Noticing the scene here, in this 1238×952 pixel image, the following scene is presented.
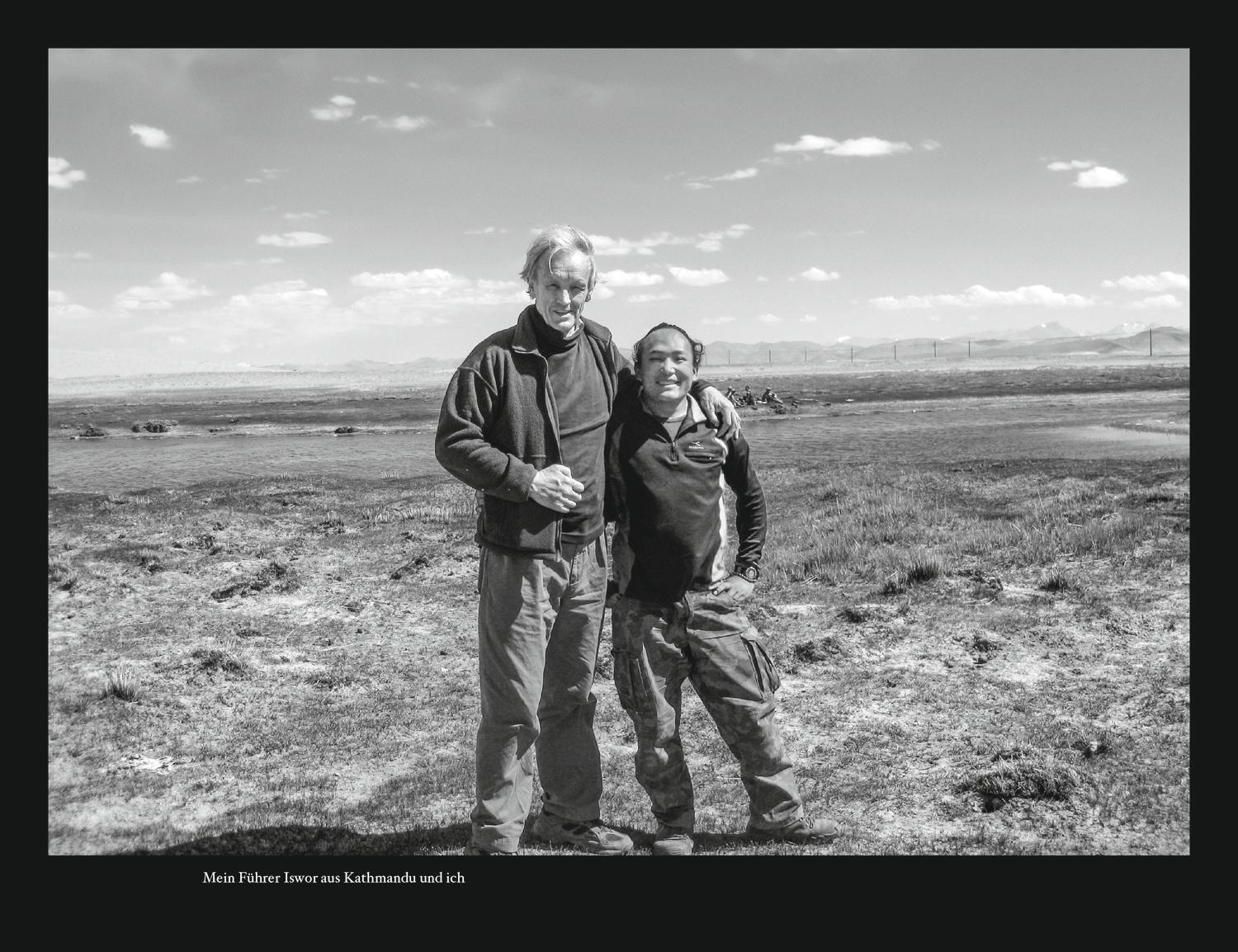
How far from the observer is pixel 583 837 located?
13.4 ft

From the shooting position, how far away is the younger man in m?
3.90

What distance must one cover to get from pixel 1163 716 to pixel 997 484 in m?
9.82

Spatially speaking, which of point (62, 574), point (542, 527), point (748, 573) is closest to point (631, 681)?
point (748, 573)

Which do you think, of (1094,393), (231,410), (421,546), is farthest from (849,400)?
(421,546)

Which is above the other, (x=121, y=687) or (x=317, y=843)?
(x=121, y=687)

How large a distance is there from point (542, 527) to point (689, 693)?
3076 millimetres

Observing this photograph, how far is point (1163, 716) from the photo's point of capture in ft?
18.0

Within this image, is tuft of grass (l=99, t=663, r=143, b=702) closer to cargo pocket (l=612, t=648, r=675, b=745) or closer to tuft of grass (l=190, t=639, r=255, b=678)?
tuft of grass (l=190, t=639, r=255, b=678)

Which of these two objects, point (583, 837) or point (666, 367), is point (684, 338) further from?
point (583, 837)

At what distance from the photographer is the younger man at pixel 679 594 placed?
12.8 ft

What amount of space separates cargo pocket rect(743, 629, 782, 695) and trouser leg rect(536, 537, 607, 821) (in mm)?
637

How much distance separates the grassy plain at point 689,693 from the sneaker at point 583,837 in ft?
1.04

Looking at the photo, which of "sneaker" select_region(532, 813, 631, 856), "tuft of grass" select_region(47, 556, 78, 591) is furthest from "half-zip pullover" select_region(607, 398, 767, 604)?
"tuft of grass" select_region(47, 556, 78, 591)
